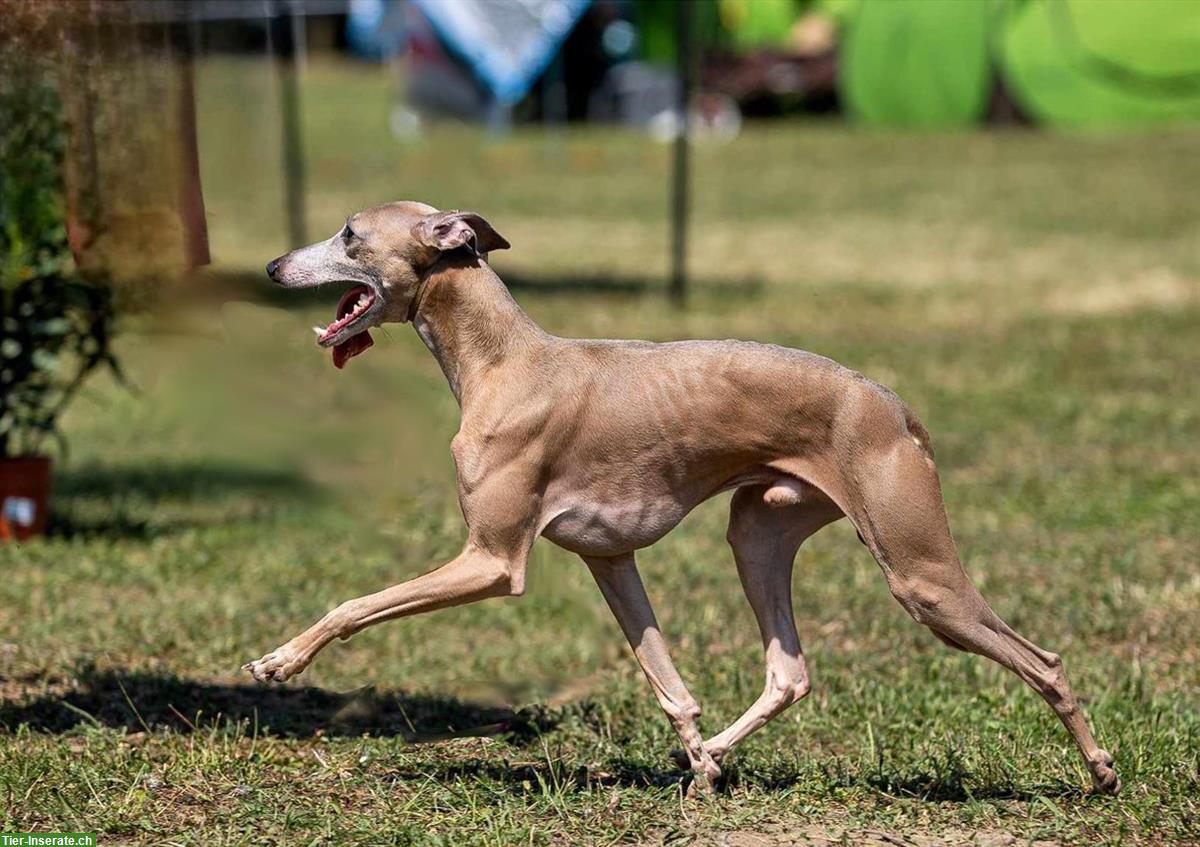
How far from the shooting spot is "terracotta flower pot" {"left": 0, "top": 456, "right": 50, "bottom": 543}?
786 centimetres

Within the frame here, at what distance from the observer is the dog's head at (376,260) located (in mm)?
4629

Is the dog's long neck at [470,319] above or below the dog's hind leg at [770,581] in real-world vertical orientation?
above

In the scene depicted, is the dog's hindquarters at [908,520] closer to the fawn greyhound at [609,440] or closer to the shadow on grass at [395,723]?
the fawn greyhound at [609,440]

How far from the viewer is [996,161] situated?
1049 inches

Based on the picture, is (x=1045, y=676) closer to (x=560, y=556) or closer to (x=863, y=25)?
(x=560, y=556)

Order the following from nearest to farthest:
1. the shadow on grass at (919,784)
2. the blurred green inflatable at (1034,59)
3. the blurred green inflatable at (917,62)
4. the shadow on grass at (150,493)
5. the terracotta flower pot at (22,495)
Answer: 1. the shadow on grass at (919,784)
2. the terracotta flower pot at (22,495)
3. the shadow on grass at (150,493)
4. the blurred green inflatable at (1034,59)
5. the blurred green inflatable at (917,62)

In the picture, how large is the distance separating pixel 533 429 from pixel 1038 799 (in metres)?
1.80

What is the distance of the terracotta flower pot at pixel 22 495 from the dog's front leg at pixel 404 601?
148 inches

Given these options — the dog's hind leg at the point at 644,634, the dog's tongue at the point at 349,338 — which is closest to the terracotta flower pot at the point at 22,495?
the dog's tongue at the point at 349,338

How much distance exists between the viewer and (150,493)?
926 centimetres

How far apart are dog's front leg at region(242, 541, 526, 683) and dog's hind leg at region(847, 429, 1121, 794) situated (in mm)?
976

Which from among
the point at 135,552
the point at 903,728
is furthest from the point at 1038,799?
the point at 135,552

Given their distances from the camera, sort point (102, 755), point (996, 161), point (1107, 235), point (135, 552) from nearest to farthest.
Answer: point (102, 755) → point (135, 552) → point (1107, 235) → point (996, 161)

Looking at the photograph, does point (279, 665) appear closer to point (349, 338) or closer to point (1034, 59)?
point (349, 338)
